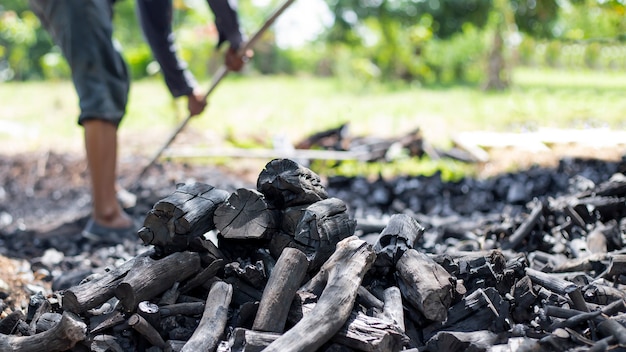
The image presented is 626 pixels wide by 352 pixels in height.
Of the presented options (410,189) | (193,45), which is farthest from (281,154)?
(193,45)

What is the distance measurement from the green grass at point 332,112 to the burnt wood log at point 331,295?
4.51 metres

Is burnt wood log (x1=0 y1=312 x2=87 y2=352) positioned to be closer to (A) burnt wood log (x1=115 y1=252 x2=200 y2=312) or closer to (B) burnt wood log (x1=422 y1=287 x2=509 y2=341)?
(A) burnt wood log (x1=115 y1=252 x2=200 y2=312)

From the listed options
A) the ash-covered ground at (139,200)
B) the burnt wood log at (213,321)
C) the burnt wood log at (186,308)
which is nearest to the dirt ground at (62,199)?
the ash-covered ground at (139,200)

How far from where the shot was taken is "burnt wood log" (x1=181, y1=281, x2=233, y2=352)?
1732 millimetres

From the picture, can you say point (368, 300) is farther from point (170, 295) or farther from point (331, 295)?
point (170, 295)

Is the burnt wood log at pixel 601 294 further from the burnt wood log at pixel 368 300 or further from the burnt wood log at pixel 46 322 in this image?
the burnt wood log at pixel 46 322

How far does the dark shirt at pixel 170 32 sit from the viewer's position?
4082mm

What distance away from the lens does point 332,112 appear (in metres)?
8.62

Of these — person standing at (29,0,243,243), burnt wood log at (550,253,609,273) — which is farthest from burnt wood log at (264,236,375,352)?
person standing at (29,0,243,243)

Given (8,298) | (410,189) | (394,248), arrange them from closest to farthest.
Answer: (394,248), (8,298), (410,189)

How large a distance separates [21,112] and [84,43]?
6565 mm

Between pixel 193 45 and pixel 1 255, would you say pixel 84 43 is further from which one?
pixel 193 45

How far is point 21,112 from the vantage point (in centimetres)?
929

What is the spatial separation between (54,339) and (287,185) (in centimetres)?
84
